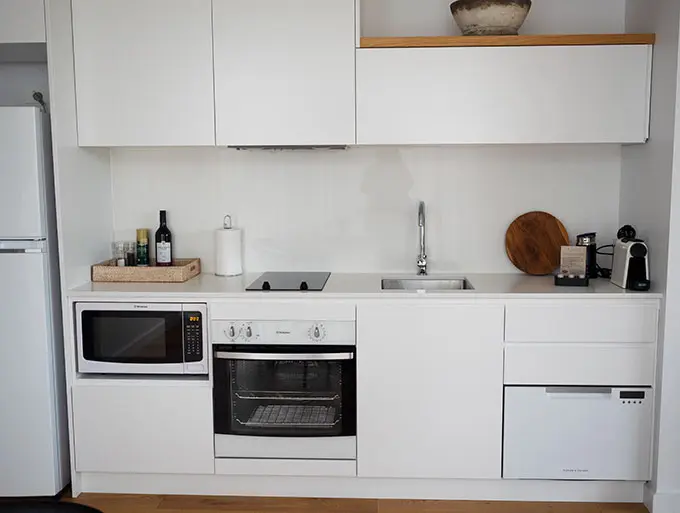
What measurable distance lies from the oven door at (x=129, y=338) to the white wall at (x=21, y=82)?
1.14 m

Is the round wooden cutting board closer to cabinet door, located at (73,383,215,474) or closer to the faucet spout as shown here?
the faucet spout

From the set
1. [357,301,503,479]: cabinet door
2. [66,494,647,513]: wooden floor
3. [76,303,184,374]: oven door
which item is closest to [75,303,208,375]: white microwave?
[76,303,184,374]: oven door

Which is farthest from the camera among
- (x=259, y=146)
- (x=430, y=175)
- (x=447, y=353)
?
(x=430, y=175)

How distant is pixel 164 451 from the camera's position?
2969 millimetres

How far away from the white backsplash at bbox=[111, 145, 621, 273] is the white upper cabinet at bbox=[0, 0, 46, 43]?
741 mm

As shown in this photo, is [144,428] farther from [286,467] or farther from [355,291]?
[355,291]

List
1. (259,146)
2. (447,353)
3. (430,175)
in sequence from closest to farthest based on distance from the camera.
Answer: (447,353), (259,146), (430,175)

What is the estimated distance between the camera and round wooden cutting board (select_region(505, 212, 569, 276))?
3309 millimetres

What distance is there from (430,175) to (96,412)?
190 centimetres

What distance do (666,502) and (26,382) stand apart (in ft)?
9.05

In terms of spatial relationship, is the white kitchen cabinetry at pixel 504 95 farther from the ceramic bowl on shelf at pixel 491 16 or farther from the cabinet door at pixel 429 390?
the cabinet door at pixel 429 390

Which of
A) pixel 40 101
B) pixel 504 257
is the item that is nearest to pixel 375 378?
pixel 504 257

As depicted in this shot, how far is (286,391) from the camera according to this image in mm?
2951

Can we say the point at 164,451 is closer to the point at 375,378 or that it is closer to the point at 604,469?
the point at 375,378
